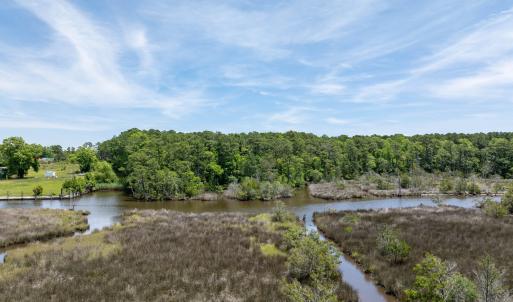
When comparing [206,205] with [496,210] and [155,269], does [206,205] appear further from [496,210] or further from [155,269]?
[496,210]

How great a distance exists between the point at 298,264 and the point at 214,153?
2058 inches

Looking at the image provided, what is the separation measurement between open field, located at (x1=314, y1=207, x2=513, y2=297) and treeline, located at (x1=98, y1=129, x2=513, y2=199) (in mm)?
29487

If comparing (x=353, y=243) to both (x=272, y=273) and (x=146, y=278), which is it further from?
(x=146, y=278)

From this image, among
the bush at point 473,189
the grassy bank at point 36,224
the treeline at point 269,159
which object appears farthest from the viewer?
the bush at point 473,189

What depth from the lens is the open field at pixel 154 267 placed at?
56.2 feet

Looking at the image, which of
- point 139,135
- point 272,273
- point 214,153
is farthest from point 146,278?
point 139,135

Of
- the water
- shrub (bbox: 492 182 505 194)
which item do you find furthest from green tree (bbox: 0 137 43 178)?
shrub (bbox: 492 182 505 194)

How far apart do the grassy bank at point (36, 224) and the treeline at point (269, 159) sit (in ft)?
63.1

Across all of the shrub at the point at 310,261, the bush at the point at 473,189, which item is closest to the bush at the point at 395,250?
the shrub at the point at 310,261

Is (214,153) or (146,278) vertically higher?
(214,153)

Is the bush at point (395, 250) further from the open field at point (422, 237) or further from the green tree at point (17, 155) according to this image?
the green tree at point (17, 155)

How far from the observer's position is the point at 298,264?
20.1m

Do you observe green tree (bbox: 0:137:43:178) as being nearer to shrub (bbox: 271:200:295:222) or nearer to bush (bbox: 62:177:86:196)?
bush (bbox: 62:177:86:196)

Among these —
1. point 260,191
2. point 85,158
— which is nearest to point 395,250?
point 260,191
